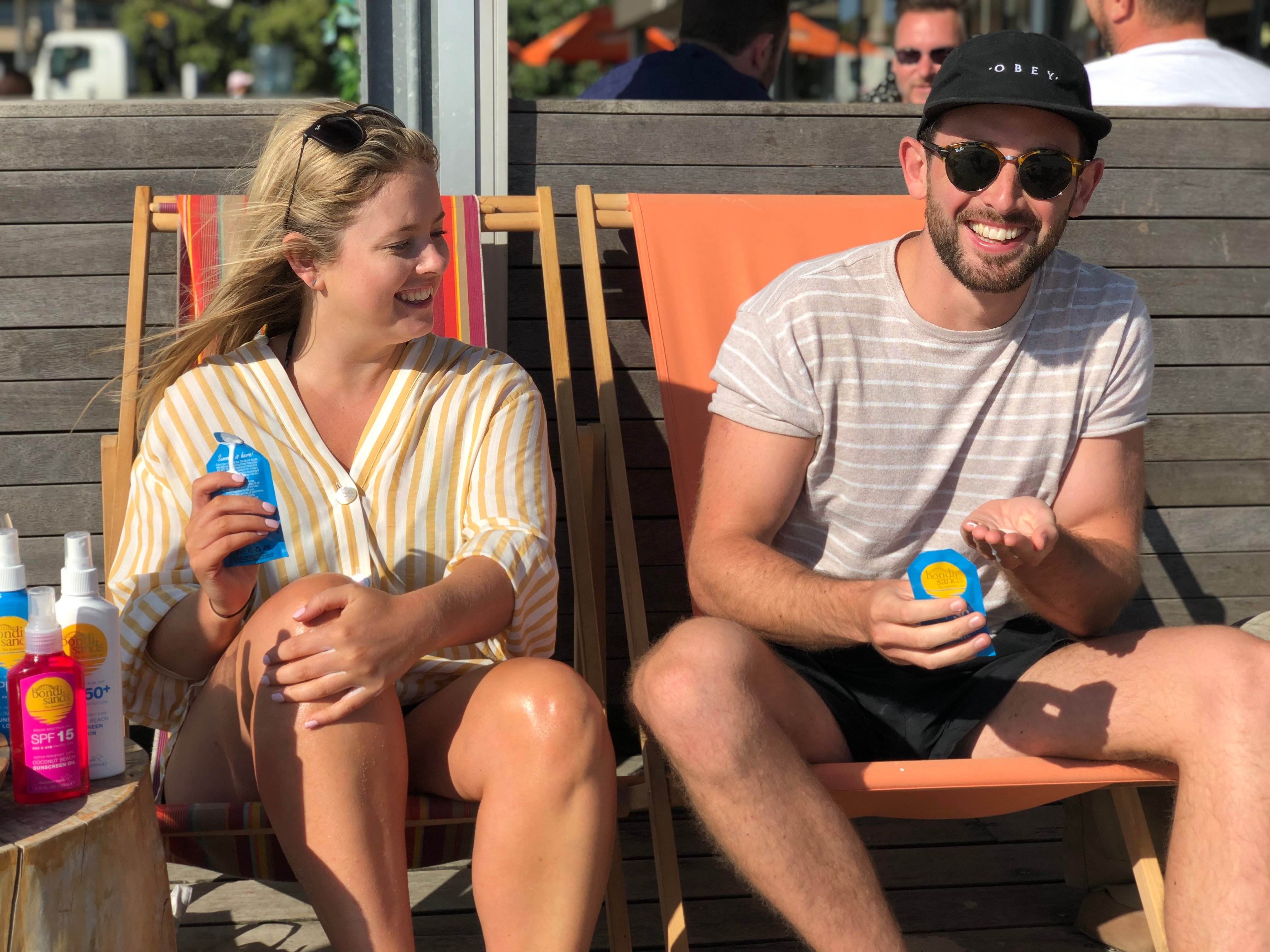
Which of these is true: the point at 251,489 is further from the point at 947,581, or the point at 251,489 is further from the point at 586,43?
the point at 586,43

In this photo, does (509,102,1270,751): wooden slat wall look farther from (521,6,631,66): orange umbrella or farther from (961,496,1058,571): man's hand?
(521,6,631,66): orange umbrella

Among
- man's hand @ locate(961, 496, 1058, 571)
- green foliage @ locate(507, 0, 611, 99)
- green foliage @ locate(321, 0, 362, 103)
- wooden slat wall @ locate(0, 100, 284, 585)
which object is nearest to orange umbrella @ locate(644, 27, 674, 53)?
green foliage @ locate(321, 0, 362, 103)

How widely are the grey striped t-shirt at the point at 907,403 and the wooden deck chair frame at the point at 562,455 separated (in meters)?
0.41

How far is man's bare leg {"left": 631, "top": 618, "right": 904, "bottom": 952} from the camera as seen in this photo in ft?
5.65

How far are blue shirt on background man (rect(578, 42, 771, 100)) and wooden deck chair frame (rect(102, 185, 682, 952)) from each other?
0.64m

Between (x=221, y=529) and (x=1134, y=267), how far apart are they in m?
2.45

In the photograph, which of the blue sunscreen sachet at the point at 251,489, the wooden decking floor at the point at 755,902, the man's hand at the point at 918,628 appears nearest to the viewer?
the man's hand at the point at 918,628

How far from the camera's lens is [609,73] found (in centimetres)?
352

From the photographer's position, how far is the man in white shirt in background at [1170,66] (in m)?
3.32

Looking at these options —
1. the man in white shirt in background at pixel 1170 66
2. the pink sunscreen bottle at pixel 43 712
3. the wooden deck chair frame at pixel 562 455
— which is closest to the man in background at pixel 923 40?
the man in white shirt in background at pixel 1170 66

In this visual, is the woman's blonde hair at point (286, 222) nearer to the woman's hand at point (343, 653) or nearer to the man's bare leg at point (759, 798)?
the woman's hand at point (343, 653)

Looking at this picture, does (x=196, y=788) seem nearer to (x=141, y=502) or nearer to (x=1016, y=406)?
(x=141, y=502)

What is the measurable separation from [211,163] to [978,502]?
6.32ft

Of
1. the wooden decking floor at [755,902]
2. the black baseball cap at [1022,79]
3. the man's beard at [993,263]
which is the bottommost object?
the wooden decking floor at [755,902]
